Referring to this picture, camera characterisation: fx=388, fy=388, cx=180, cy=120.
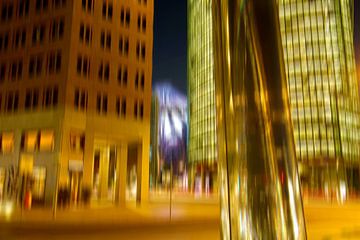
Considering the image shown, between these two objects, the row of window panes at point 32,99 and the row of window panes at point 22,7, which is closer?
the row of window panes at point 32,99

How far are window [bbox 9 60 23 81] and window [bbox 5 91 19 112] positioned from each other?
4.83 feet

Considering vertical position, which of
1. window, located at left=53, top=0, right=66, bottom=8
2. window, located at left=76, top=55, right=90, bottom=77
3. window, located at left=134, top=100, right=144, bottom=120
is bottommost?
window, located at left=134, top=100, right=144, bottom=120

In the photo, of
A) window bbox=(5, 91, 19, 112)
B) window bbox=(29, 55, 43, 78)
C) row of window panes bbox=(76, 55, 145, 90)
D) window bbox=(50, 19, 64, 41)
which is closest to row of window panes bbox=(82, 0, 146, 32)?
window bbox=(50, 19, 64, 41)

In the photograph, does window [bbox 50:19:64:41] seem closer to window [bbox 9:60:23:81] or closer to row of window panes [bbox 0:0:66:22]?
row of window panes [bbox 0:0:66:22]

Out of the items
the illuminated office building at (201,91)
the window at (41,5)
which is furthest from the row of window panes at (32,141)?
the illuminated office building at (201,91)

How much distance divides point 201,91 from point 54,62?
5805 cm

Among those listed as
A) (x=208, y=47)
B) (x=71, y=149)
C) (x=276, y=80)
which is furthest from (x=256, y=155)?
(x=208, y=47)

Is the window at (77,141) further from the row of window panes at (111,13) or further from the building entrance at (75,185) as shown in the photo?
the row of window panes at (111,13)

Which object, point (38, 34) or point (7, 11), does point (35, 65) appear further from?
point (7, 11)

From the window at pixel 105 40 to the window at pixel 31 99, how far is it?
23.8 feet

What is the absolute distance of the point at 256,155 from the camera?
2.58 metres

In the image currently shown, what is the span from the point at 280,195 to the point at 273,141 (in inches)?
14.3

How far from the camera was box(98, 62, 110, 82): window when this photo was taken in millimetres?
34906

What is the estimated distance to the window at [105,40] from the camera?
35.5 meters
